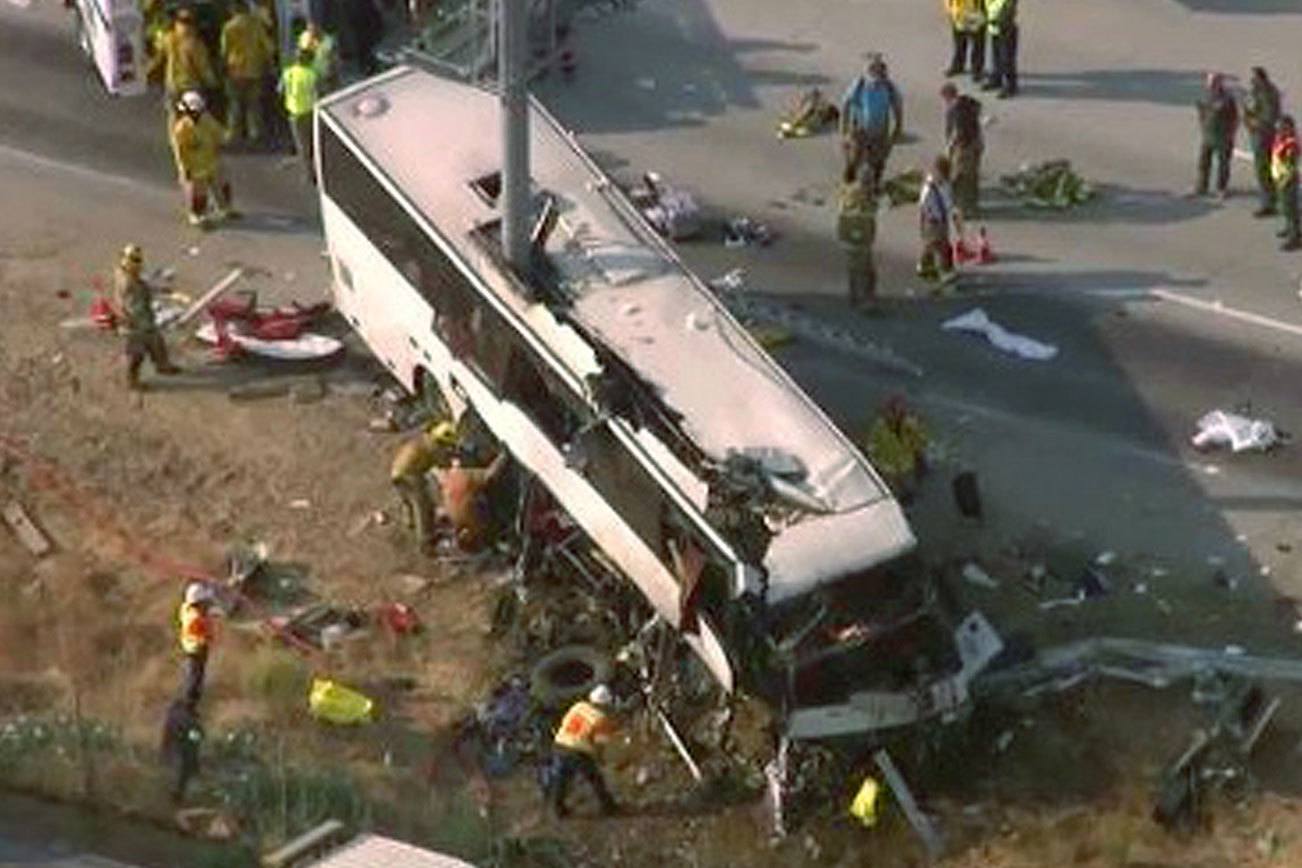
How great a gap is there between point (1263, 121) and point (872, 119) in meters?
3.58

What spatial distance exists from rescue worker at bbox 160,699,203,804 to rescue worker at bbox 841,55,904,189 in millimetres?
8996

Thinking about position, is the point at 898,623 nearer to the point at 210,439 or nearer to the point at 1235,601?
the point at 1235,601

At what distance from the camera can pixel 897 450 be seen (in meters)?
23.0

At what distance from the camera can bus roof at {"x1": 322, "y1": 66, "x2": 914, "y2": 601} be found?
20047 millimetres

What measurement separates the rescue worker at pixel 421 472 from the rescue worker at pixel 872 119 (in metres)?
5.46

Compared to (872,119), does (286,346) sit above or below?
below

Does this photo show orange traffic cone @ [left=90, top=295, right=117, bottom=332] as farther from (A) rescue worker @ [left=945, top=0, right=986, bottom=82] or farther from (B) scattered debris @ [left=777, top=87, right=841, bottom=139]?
(A) rescue worker @ [left=945, top=0, right=986, bottom=82]

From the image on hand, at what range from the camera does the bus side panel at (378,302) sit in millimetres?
23562

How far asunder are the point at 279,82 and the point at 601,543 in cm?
864

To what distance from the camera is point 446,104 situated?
24.2 metres

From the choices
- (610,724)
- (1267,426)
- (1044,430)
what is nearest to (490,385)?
(610,724)

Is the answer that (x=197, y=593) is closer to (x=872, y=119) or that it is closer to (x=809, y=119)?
(x=872, y=119)

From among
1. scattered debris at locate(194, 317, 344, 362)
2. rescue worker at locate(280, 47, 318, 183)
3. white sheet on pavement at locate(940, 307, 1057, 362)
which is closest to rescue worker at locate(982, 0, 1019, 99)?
white sheet on pavement at locate(940, 307, 1057, 362)

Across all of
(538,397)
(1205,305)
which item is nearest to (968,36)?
(1205,305)
